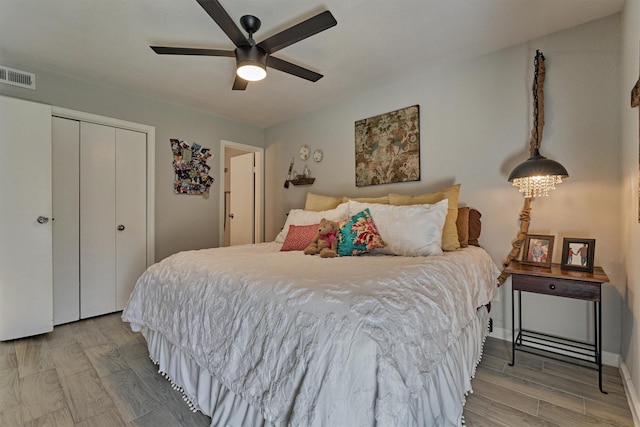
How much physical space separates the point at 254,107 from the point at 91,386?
3.11 meters

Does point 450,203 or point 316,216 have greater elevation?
point 450,203

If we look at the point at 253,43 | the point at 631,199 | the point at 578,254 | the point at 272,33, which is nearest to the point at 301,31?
the point at 253,43

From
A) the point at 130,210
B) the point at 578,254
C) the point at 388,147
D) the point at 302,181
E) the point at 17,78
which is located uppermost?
the point at 17,78

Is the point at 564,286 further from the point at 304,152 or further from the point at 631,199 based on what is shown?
the point at 304,152

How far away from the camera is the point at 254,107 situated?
3613 mm

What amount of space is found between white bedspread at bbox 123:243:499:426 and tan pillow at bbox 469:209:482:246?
652mm

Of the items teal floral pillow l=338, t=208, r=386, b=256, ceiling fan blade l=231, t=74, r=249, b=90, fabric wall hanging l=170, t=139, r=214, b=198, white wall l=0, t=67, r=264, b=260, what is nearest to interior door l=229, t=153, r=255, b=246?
white wall l=0, t=67, r=264, b=260

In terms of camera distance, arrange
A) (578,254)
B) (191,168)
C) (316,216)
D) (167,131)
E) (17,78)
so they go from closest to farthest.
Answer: (578,254), (17,78), (316,216), (167,131), (191,168)

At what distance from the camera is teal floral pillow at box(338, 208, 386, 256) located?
2094 mm

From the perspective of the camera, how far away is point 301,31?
1.66 m

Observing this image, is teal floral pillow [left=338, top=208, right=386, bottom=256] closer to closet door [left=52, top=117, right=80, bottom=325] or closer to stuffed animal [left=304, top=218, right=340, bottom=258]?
stuffed animal [left=304, top=218, right=340, bottom=258]

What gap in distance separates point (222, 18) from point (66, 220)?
2.62m

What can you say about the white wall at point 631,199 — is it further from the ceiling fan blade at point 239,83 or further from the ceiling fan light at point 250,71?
the ceiling fan blade at point 239,83

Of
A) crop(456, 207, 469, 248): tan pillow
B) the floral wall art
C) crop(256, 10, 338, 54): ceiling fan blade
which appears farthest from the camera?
the floral wall art
